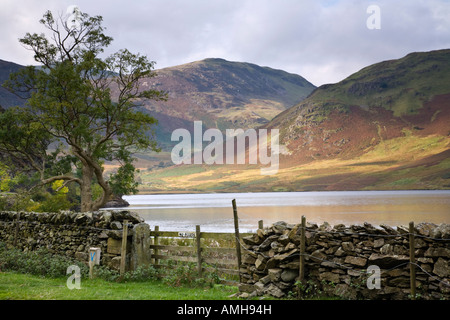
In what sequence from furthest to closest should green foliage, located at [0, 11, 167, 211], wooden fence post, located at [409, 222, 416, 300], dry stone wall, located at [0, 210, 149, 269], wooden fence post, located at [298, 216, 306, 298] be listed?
green foliage, located at [0, 11, 167, 211] < dry stone wall, located at [0, 210, 149, 269] < wooden fence post, located at [298, 216, 306, 298] < wooden fence post, located at [409, 222, 416, 300]

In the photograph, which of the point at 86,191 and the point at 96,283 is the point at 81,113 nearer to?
the point at 86,191

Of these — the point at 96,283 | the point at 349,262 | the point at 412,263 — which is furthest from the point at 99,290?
the point at 412,263

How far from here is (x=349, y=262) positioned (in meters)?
9.62

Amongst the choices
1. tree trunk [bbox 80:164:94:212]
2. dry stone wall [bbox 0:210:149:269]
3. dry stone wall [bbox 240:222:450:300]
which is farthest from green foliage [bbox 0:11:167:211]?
dry stone wall [bbox 240:222:450:300]

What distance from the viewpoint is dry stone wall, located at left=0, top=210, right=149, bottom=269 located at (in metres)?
14.0

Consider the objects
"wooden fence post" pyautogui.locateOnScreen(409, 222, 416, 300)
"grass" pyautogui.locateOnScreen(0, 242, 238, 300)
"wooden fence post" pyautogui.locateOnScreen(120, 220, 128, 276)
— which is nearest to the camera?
"wooden fence post" pyautogui.locateOnScreen(409, 222, 416, 300)

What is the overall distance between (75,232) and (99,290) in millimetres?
4909

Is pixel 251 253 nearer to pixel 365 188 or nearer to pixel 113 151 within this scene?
pixel 113 151

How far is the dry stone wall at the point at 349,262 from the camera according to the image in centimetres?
867

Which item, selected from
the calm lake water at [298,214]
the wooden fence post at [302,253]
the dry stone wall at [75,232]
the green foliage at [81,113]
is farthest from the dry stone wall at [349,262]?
the calm lake water at [298,214]

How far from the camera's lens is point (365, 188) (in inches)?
7480

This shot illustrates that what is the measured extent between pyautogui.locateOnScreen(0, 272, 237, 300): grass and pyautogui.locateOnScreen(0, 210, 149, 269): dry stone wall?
4.49ft

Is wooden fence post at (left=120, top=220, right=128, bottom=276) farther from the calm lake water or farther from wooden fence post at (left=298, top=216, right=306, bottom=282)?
the calm lake water
